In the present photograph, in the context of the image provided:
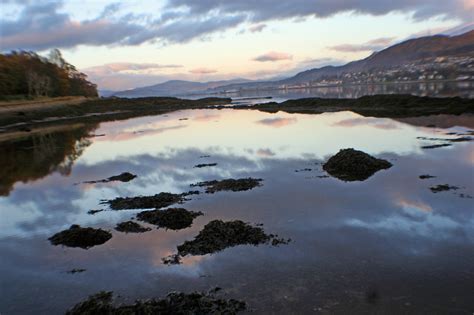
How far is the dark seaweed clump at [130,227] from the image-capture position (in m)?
12.8

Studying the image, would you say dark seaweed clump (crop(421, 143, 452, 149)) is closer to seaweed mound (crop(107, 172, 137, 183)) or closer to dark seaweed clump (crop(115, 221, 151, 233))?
seaweed mound (crop(107, 172, 137, 183))

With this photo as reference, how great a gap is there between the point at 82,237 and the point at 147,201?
390 cm

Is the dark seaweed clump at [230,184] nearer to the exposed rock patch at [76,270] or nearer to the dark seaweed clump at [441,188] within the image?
the dark seaweed clump at [441,188]

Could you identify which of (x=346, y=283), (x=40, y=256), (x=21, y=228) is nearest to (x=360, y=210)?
(x=346, y=283)

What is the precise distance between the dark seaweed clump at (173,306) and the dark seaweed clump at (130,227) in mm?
4416

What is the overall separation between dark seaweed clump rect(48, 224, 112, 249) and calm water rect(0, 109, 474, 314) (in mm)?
299

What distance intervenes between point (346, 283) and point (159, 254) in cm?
493

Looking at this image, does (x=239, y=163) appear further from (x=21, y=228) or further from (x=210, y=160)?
(x=21, y=228)

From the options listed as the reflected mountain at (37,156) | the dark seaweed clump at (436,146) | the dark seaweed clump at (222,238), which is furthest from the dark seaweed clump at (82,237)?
the dark seaweed clump at (436,146)

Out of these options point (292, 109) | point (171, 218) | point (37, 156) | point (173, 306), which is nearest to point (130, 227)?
point (171, 218)

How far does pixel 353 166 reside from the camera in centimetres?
1911

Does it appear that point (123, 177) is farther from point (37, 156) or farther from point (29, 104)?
point (29, 104)

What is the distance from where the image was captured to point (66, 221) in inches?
575

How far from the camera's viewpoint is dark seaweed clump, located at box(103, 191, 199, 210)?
15.6m
